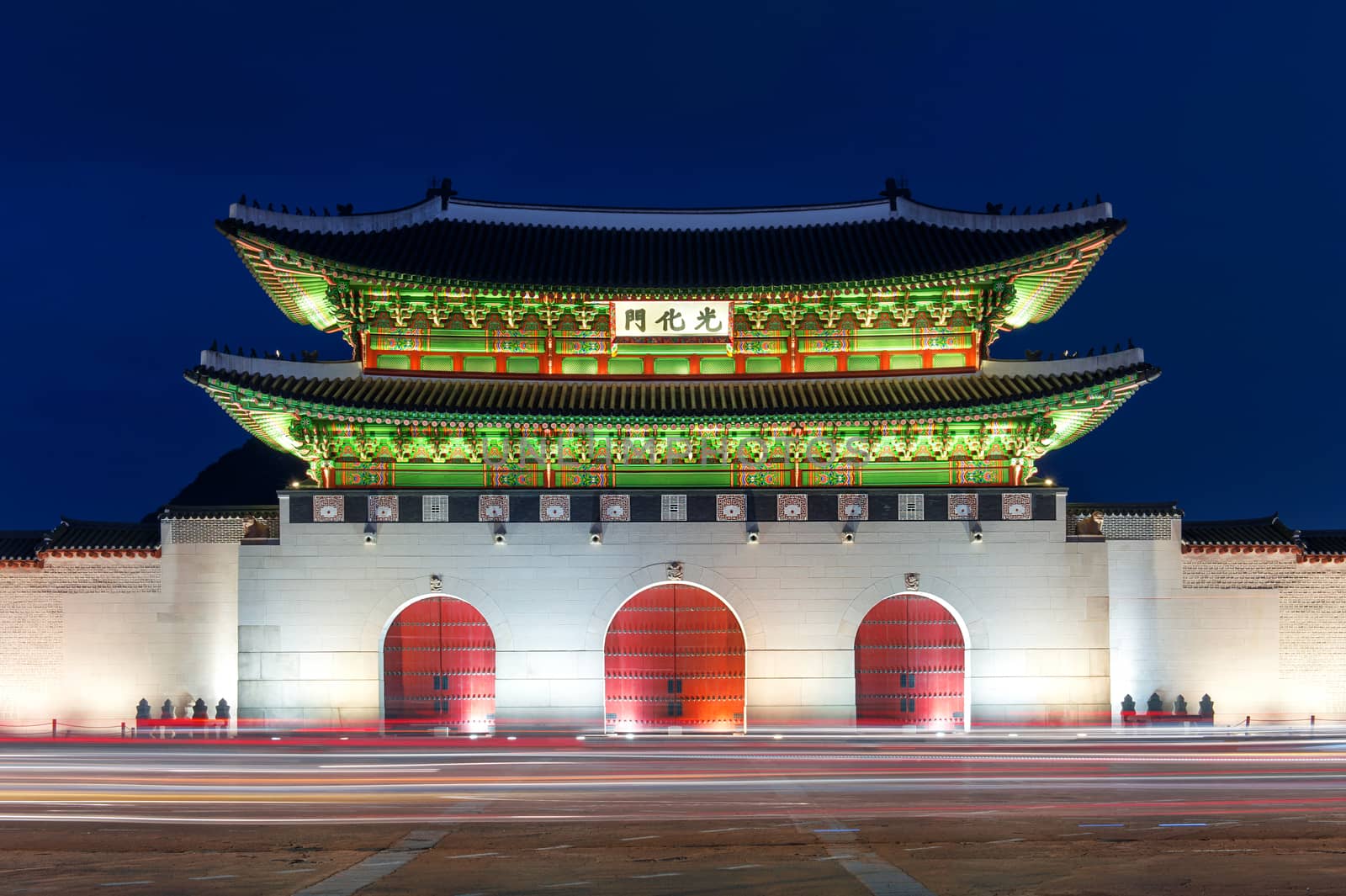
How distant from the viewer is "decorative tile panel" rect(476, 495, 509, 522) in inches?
880

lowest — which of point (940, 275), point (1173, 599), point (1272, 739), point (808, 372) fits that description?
point (1272, 739)

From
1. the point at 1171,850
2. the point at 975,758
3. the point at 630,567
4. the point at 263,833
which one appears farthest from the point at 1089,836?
the point at 630,567

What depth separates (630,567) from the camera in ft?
73.3

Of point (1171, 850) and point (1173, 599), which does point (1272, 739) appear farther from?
point (1171, 850)

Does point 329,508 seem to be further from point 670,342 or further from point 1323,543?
point 1323,543

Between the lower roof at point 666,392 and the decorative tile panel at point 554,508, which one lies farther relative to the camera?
the decorative tile panel at point 554,508

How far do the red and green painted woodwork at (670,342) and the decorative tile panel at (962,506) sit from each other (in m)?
2.56

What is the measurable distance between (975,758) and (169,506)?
50.6ft

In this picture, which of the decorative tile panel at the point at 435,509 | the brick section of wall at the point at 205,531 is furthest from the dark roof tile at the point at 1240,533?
the brick section of wall at the point at 205,531

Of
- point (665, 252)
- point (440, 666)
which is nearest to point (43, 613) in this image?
point (440, 666)

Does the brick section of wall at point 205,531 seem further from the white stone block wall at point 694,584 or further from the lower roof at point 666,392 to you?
the lower roof at point 666,392

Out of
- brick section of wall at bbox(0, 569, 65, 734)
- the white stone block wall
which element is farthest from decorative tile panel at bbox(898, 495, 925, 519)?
brick section of wall at bbox(0, 569, 65, 734)

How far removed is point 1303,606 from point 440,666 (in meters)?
16.4

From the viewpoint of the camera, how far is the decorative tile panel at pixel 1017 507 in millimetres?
22375
